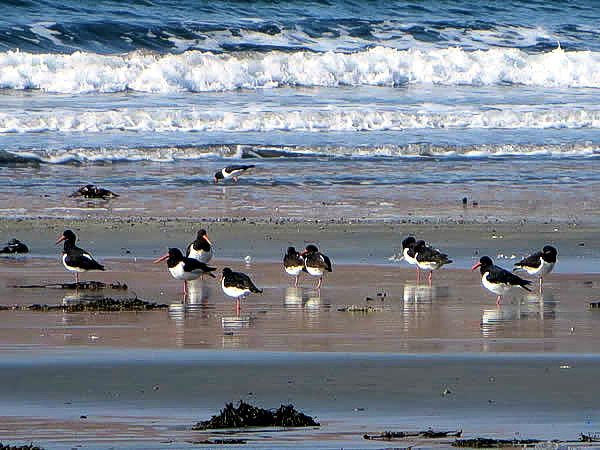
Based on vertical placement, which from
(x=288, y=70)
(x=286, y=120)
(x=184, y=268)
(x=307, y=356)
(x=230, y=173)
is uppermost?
(x=288, y=70)

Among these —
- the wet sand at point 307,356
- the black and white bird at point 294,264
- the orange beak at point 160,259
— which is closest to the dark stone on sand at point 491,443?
the wet sand at point 307,356

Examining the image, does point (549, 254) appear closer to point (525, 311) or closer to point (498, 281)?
point (498, 281)

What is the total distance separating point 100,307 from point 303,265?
2.13 meters

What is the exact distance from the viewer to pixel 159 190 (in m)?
17.2

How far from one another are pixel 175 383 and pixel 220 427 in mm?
1073

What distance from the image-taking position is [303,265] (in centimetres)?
1062

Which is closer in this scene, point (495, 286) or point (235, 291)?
point (235, 291)

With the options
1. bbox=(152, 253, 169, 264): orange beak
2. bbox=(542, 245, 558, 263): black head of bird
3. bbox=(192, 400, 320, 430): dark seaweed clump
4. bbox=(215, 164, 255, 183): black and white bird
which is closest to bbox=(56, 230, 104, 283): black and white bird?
bbox=(152, 253, 169, 264): orange beak

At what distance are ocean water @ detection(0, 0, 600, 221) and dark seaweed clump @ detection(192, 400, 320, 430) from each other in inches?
360

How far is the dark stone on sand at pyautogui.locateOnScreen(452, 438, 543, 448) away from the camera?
5.32 metres

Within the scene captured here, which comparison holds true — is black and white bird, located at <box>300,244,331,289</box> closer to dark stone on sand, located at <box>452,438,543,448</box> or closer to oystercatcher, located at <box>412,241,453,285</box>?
oystercatcher, located at <box>412,241,453,285</box>

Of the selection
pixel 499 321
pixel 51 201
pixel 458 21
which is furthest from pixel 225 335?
pixel 458 21

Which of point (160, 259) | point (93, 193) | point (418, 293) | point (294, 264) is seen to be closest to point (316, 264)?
point (294, 264)

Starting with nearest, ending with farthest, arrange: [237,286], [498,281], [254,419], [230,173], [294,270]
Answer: [254,419] < [237,286] < [498,281] < [294,270] < [230,173]
